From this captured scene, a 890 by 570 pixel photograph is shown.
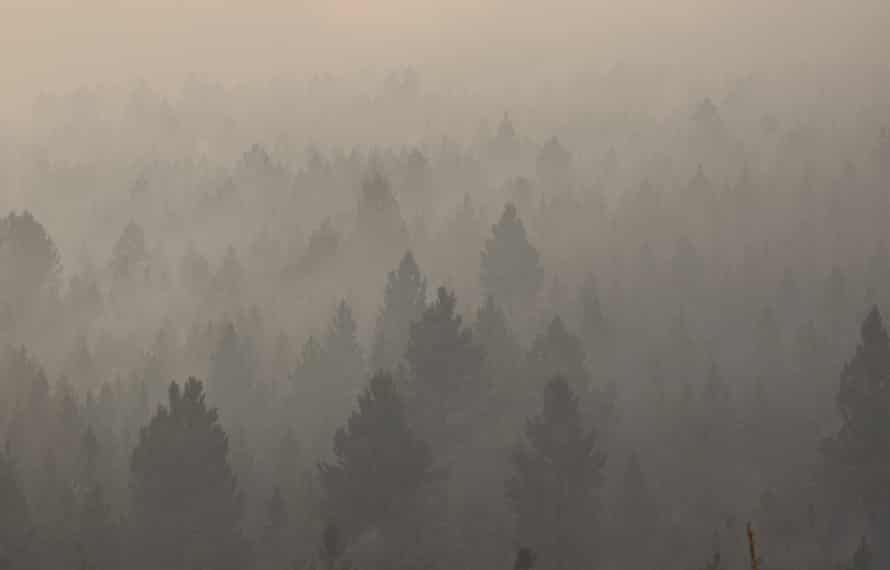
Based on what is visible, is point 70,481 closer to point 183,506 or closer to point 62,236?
point 183,506

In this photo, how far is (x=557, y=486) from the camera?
42375mm

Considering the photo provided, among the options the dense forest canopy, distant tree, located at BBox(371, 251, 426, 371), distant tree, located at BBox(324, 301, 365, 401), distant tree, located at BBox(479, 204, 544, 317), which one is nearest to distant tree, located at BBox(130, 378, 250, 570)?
the dense forest canopy

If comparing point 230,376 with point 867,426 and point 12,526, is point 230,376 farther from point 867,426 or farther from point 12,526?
point 867,426

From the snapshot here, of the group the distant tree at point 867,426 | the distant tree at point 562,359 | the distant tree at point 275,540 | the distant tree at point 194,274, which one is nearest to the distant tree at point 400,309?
the distant tree at point 562,359

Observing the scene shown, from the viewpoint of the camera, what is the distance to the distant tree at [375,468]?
41406mm

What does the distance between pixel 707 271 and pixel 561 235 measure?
16.5 m

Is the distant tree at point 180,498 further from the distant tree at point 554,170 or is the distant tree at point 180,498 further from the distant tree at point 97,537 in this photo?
the distant tree at point 554,170

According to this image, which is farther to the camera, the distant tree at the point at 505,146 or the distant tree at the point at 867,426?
the distant tree at the point at 505,146

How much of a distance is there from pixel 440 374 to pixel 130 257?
5184cm

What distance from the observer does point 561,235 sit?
3910 inches

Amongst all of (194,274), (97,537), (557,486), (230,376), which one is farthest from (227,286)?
(557,486)

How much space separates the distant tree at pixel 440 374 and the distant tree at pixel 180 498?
12091 millimetres

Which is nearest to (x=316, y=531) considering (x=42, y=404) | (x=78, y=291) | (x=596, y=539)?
(x=596, y=539)

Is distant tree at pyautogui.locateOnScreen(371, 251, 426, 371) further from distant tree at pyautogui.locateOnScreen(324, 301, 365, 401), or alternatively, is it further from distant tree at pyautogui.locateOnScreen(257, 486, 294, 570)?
distant tree at pyautogui.locateOnScreen(257, 486, 294, 570)
